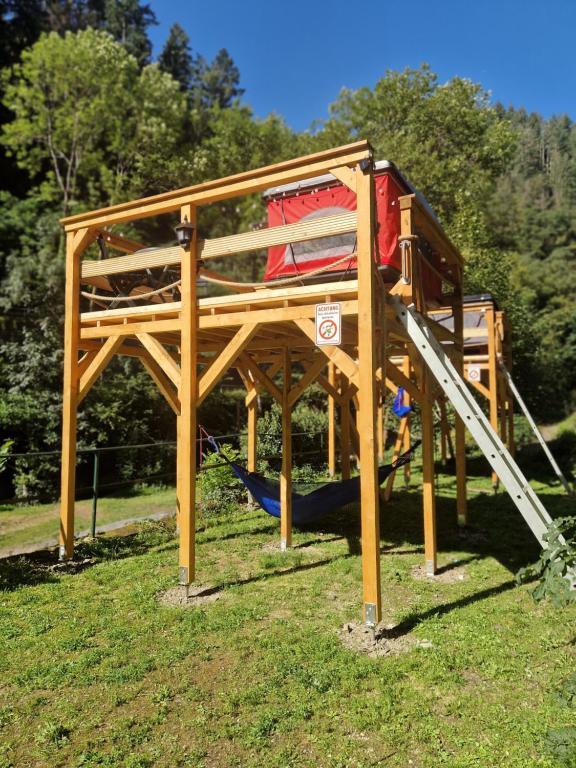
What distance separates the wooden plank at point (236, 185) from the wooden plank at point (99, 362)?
131 cm

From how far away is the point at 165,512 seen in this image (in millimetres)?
8992

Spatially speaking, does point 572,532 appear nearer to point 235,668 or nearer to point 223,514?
point 235,668

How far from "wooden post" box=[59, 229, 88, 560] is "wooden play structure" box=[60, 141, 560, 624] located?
1 cm

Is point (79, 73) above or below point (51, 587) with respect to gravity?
above

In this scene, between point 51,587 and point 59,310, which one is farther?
point 59,310

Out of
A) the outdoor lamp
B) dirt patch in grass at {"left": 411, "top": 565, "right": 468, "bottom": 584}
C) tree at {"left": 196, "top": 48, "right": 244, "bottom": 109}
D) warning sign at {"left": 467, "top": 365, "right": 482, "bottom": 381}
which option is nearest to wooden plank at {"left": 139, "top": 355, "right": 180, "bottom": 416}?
the outdoor lamp

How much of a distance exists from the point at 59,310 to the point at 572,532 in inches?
532

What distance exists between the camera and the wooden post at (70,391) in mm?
6004

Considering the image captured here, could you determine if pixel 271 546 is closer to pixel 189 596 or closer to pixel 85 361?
pixel 189 596

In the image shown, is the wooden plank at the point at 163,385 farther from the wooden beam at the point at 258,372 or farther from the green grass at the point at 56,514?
the green grass at the point at 56,514

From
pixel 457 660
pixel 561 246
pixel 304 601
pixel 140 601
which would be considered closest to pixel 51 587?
pixel 140 601

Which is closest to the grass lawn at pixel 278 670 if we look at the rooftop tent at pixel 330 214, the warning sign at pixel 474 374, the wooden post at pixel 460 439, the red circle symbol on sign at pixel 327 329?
the wooden post at pixel 460 439

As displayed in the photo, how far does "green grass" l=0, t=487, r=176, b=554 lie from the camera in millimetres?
8039

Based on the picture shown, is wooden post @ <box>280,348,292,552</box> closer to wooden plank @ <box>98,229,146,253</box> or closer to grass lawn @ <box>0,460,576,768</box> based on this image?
grass lawn @ <box>0,460,576,768</box>
